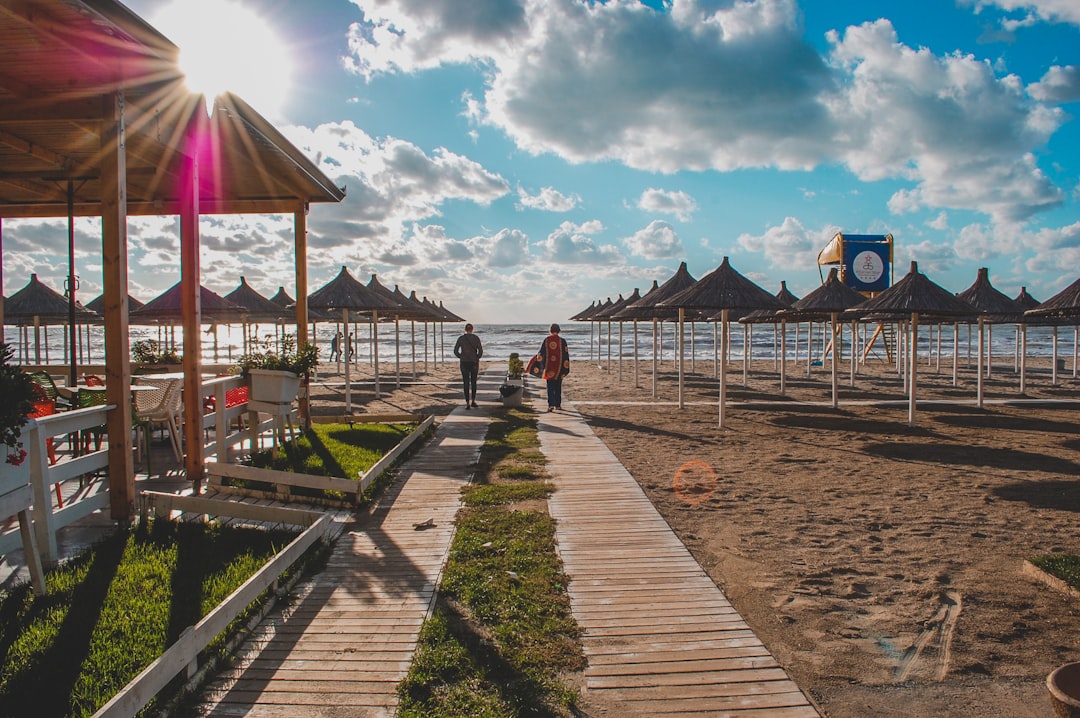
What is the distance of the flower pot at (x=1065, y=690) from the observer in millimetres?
2258

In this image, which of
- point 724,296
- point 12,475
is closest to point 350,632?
point 12,475

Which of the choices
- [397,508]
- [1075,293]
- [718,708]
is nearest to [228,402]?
[397,508]

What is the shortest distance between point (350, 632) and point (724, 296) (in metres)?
9.97

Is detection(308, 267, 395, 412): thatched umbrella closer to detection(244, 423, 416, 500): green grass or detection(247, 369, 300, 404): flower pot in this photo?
detection(244, 423, 416, 500): green grass

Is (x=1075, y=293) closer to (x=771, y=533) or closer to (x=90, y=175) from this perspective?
(x=771, y=533)

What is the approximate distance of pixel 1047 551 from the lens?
505cm

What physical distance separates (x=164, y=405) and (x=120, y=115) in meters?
3.22

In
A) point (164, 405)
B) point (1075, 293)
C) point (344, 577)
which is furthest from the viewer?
point (1075, 293)

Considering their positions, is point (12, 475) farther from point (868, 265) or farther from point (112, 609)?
point (868, 265)

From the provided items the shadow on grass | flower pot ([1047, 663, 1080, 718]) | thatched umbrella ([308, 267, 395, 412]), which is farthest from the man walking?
flower pot ([1047, 663, 1080, 718])

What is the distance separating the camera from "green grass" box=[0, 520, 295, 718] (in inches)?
110

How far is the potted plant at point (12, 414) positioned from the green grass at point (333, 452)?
2644mm

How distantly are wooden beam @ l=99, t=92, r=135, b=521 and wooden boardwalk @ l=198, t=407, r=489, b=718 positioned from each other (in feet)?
6.09

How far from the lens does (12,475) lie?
144 inches
